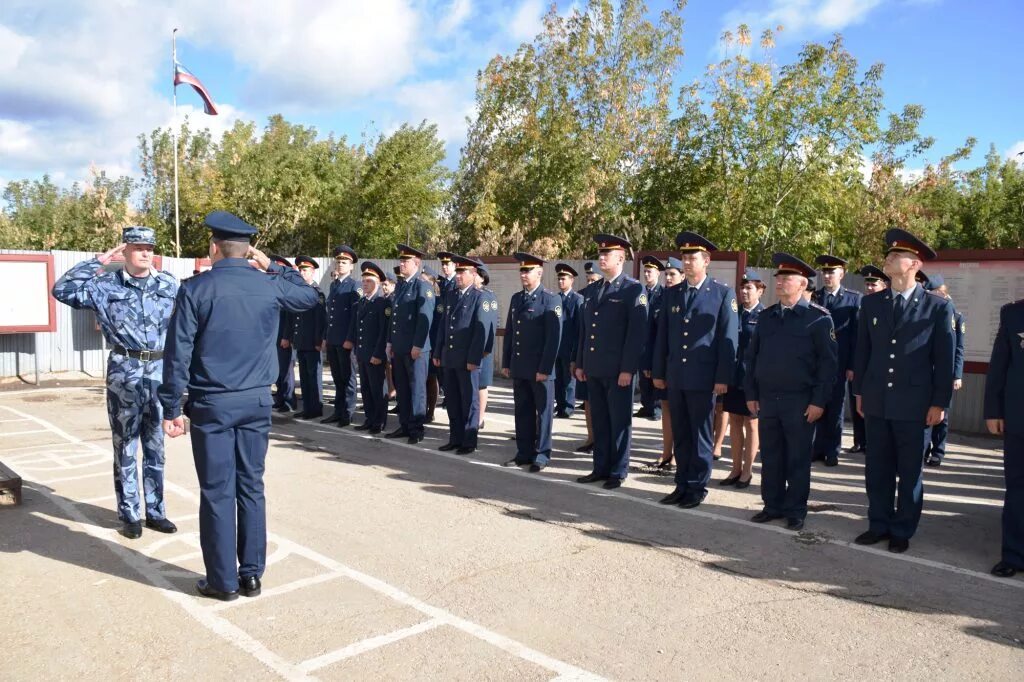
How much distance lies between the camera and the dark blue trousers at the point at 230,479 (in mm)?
4180

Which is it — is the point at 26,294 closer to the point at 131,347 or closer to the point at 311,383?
the point at 311,383

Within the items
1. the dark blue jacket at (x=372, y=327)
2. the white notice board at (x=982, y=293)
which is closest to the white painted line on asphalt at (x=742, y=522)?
the dark blue jacket at (x=372, y=327)

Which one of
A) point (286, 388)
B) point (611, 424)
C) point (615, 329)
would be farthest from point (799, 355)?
point (286, 388)

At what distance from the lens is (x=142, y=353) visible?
533 cm

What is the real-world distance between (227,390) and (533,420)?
159 inches

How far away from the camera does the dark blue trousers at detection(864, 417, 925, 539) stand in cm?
523

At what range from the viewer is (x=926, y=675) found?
3.48 metres

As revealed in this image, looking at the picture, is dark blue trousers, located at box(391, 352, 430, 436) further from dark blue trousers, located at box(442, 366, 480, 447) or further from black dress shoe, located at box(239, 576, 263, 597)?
black dress shoe, located at box(239, 576, 263, 597)

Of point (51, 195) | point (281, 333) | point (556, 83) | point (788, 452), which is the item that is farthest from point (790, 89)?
point (51, 195)

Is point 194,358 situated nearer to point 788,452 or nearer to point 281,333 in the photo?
point 788,452

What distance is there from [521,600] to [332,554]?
1430 millimetres

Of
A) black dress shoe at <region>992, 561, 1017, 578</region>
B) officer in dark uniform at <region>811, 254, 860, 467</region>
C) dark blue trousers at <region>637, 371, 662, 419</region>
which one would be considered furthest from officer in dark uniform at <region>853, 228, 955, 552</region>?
dark blue trousers at <region>637, 371, 662, 419</region>

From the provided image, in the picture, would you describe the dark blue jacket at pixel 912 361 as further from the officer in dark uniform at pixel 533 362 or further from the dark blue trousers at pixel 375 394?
the dark blue trousers at pixel 375 394

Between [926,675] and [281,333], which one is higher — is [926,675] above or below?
below
